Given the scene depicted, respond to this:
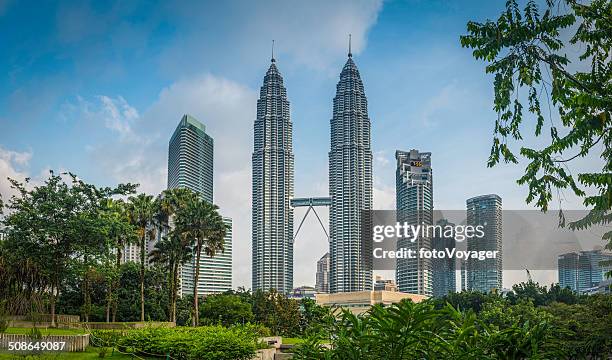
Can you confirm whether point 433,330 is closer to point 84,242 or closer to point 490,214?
point 84,242

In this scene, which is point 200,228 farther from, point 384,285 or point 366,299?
point 384,285

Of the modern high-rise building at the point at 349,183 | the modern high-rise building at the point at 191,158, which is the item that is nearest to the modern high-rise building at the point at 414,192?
the modern high-rise building at the point at 349,183

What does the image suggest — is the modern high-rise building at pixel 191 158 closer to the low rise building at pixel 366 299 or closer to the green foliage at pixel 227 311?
the low rise building at pixel 366 299

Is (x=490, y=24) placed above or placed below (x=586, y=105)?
above

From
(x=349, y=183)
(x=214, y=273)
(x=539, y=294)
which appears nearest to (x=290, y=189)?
(x=349, y=183)

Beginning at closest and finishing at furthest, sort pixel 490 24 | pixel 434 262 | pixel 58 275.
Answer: pixel 490 24
pixel 58 275
pixel 434 262

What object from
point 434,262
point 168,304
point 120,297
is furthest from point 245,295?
point 434,262
